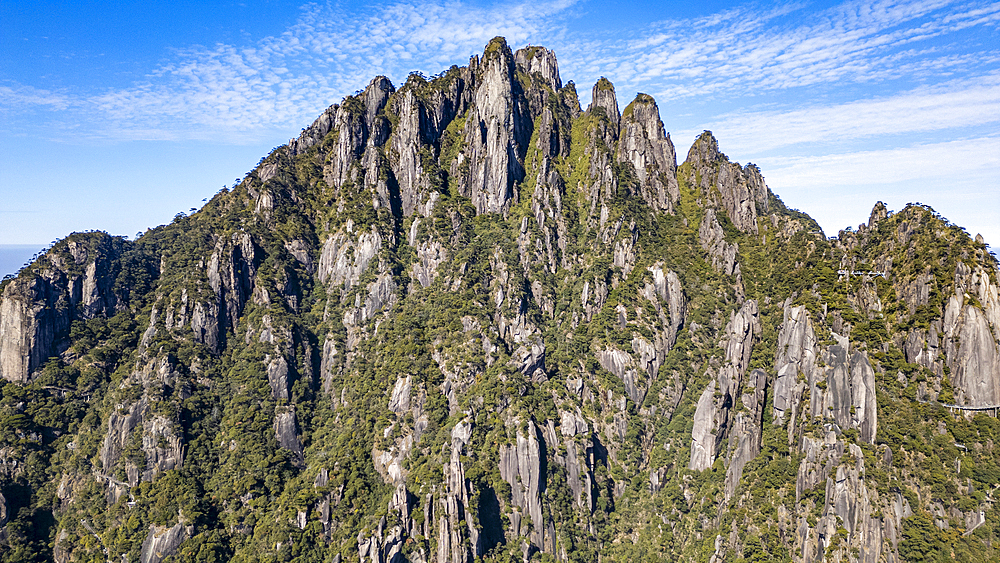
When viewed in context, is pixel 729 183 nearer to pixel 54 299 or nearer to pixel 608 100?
pixel 608 100

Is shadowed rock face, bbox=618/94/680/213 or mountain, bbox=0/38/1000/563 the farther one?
shadowed rock face, bbox=618/94/680/213

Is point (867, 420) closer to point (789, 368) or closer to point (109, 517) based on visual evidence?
point (789, 368)

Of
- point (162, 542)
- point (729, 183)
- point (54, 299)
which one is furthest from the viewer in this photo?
point (729, 183)

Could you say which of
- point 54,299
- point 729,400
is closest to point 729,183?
point 729,400

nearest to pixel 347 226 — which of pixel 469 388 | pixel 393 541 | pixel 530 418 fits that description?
pixel 469 388

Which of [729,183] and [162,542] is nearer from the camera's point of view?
[162,542]

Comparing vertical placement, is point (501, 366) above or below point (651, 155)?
below

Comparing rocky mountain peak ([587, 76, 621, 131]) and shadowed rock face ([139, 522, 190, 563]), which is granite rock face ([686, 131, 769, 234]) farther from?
shadowed rock face ([139, 522, 190, 563])

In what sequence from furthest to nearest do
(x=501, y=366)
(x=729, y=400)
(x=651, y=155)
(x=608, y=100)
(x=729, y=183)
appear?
(x=608, y=100) → (x=651, y=155) → (x=729, y=183) → (x=501, y=366) → (x=729, y=400)

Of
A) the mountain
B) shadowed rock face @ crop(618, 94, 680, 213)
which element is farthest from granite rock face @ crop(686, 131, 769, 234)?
shadowed rock face @ crop(618, 94, 680, 213)
